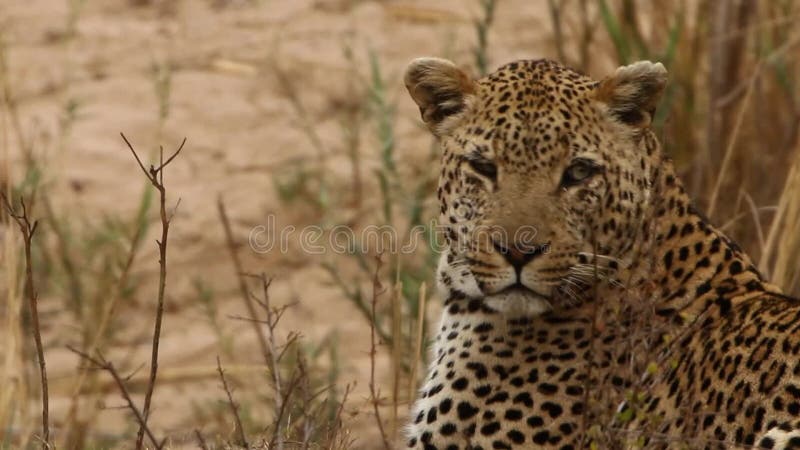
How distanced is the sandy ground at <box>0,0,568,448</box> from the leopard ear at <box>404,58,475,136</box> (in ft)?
9.27

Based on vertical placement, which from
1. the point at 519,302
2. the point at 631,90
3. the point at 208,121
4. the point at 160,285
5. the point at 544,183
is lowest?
the point at 519,302

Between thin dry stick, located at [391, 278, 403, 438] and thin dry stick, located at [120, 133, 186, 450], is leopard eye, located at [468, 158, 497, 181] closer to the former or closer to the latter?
A: thin dry stick, located at [391, 278, 403, 438]

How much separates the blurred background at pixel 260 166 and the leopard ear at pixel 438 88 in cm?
70

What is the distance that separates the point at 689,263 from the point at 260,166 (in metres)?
5.12

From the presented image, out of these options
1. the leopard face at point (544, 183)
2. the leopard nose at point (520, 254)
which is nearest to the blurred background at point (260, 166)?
the leopard face at point (544, 183)

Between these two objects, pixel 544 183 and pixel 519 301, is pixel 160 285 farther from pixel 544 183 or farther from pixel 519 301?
pixel 544 183

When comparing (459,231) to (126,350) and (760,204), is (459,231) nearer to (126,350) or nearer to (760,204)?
(760,204)

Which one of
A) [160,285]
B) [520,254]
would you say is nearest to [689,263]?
[520,254]

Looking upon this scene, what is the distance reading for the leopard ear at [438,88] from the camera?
17.1 feet

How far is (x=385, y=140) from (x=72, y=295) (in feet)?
6.74

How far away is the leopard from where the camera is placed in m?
4.78

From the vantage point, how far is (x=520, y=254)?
4.78 m

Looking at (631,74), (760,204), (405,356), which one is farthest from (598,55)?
(631,74)

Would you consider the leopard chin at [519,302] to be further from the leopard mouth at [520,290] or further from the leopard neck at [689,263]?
the leopard neck at [689,263]
